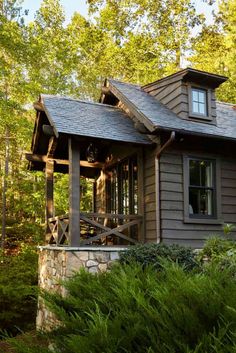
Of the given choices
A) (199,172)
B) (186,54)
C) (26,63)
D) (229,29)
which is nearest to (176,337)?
(199,172)

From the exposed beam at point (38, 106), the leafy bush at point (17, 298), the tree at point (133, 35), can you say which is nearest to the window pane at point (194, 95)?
the exposed beam at point (38, 106)

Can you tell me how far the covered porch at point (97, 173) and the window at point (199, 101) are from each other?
1.72 meters

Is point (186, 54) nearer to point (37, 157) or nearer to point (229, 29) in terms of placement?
point (229, 29)

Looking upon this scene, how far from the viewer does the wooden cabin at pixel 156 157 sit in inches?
324

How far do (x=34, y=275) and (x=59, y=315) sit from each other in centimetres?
Result: 873

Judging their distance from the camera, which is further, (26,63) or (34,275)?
(26,63)

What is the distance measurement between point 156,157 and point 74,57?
10147 mm

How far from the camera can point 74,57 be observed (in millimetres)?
17125

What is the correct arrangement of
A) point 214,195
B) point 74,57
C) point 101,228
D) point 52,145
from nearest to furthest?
point 101,228
point 214,195
point 52,145
point 74,57

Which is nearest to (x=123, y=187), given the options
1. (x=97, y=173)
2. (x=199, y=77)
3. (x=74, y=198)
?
(x=97, y=173)

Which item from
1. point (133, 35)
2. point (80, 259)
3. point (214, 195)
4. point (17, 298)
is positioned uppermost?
point (133, 35)

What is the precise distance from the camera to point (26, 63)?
1677 centimetres

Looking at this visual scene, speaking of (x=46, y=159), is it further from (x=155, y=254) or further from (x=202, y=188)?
(x=155, y=254)

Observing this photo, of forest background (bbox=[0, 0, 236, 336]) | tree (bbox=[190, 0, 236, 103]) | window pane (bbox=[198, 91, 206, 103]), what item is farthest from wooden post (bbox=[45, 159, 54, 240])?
tree (bbox=[190, 0, 236, 103])
